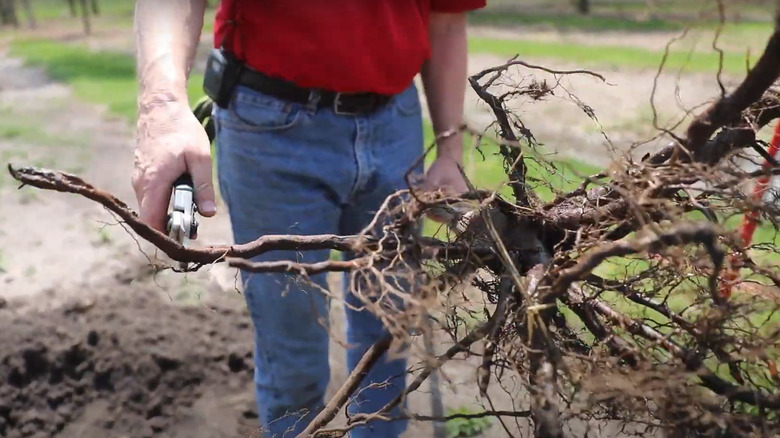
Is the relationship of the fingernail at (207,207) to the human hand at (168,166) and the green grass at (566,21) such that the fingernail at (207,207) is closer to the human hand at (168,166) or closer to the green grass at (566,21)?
the human hand at (168,166)

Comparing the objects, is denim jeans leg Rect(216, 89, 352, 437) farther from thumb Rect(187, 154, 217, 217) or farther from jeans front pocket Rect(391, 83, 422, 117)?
thumb Rect(187, 154, 217, 217)

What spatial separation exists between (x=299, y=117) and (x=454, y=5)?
440 mm

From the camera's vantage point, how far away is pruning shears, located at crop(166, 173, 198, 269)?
37.0 inches

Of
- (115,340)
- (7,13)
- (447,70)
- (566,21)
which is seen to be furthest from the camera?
(7,13)

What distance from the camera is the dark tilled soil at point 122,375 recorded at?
2014 millimetres

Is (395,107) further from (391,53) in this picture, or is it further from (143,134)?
(143,134)

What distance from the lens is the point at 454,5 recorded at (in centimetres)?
147

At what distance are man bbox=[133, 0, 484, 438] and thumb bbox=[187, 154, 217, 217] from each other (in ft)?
0.22

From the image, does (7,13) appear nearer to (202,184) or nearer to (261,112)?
(261,112)

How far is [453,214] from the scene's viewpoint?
3.10ft

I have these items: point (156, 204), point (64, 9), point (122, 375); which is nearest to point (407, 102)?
point (156, 204)

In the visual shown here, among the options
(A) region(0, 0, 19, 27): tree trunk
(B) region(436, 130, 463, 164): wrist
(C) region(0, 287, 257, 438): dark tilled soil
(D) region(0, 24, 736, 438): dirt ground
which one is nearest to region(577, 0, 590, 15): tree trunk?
(D) region(0, 24, 736, 438): dirt ground

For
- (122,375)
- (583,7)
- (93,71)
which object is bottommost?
(93,71)

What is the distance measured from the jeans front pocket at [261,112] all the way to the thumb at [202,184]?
0.28 meters
